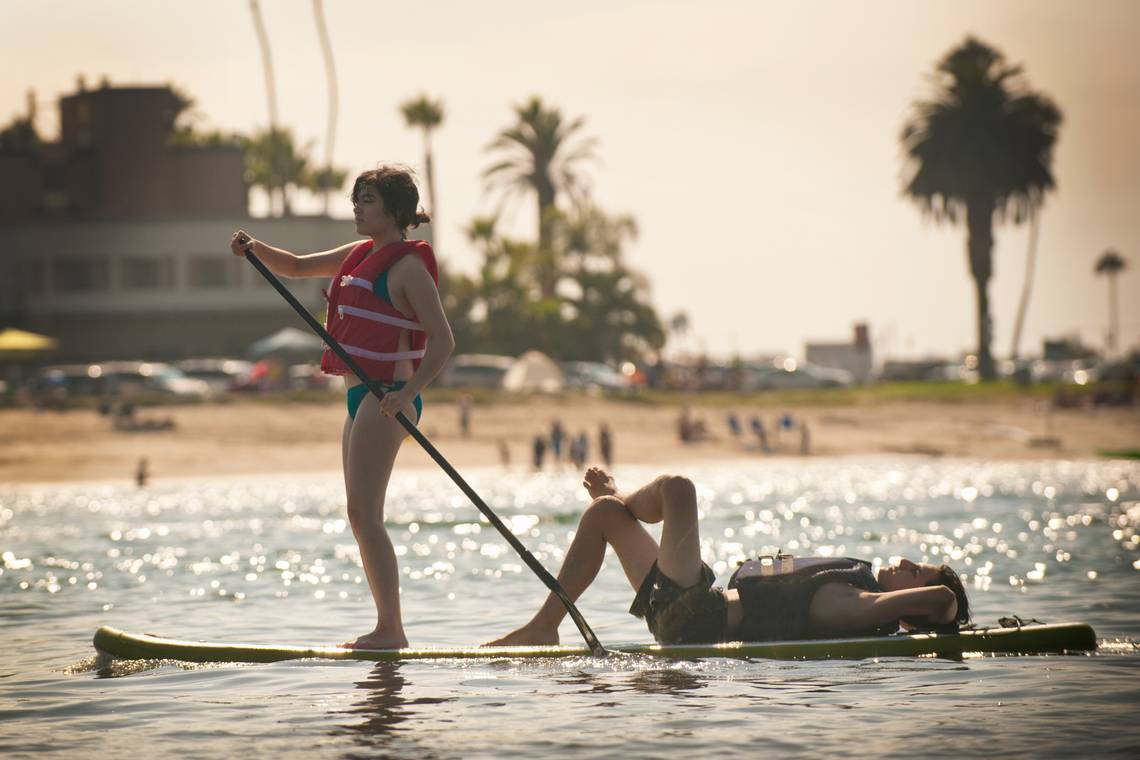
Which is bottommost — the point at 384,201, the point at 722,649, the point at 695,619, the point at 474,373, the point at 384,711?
the point at 384,711

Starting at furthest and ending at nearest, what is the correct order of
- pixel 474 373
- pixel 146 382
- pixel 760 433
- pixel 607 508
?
pixel 474 373, pixel 146 382, pixel 760 433, pixel 607 508

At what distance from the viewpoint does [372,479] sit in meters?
7.80

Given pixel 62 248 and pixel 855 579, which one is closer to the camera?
pixel 855 579

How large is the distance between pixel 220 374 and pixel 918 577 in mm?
49680

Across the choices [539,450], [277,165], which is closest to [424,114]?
[277,165]

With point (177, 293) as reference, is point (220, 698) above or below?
below

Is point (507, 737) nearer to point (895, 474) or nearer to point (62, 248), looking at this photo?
point (895, 474)

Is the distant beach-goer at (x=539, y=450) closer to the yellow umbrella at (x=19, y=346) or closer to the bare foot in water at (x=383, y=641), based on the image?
the yellow umbrella at (x=19, y=346)

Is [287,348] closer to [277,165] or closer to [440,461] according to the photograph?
[277,165]

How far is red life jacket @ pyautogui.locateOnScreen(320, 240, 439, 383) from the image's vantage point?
306 inches

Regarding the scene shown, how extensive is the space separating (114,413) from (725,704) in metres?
39.5

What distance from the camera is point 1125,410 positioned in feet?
185

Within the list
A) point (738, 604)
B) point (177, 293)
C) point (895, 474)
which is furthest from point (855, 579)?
point (177, 293)

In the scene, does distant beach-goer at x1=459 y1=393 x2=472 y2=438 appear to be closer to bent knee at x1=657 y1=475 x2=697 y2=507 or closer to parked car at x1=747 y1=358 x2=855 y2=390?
parked car at x1=747 y1=358 x2=855 y2=390
